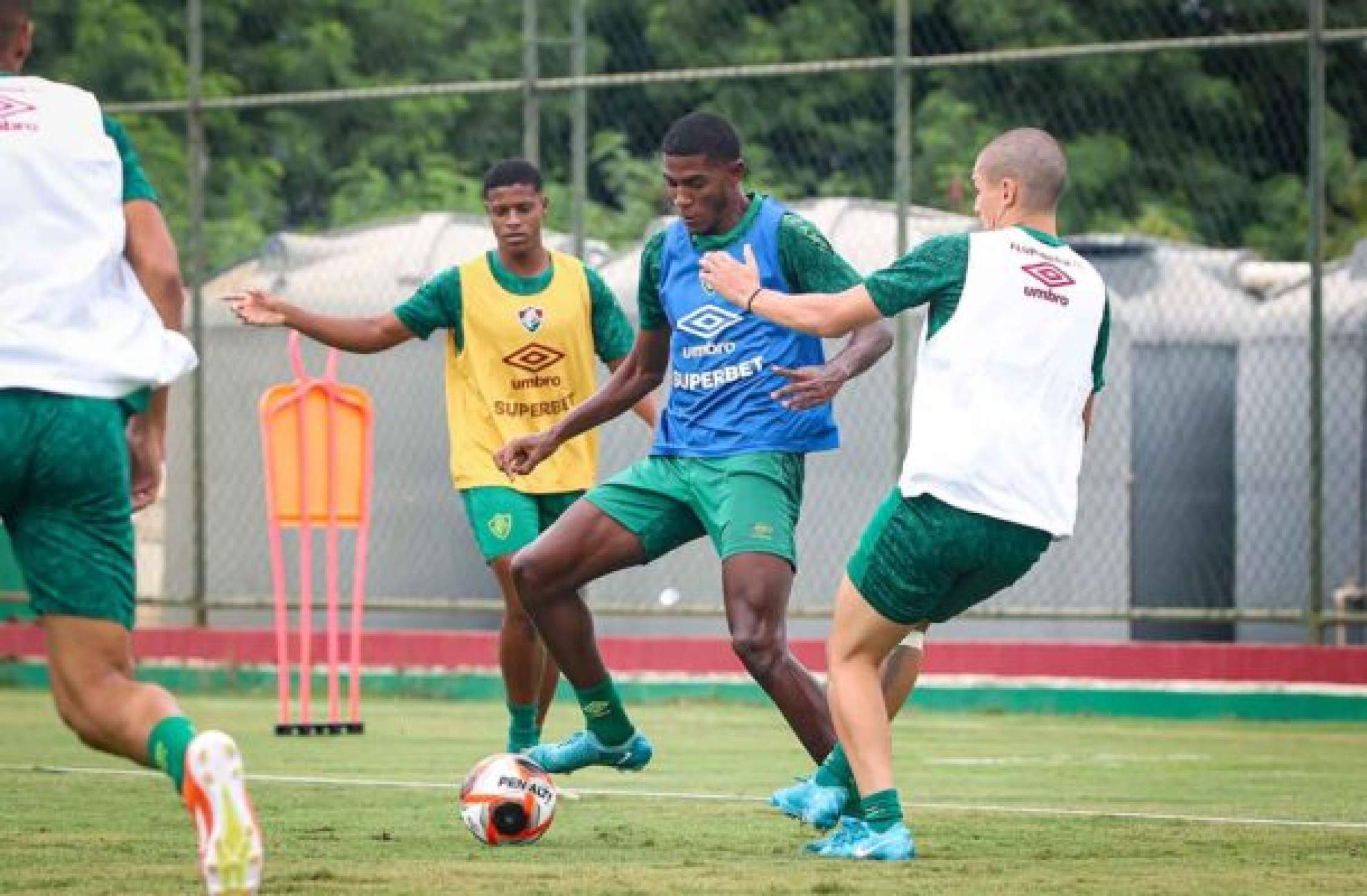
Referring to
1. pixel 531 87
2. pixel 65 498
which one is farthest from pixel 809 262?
pixel 531 87

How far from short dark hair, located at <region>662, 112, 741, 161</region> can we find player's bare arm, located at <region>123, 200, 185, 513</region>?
2.99 m

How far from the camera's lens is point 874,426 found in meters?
19.1

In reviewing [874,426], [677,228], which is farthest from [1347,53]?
[677,228]

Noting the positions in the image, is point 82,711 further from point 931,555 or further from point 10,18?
point 931,555

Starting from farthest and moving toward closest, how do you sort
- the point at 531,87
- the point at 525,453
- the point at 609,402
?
the point at 531,87 → the point at 525,453 → the point at 609,402

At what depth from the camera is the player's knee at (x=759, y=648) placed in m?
9.34

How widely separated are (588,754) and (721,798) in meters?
1.17

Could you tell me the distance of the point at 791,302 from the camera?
849 cm

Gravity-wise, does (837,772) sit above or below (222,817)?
below

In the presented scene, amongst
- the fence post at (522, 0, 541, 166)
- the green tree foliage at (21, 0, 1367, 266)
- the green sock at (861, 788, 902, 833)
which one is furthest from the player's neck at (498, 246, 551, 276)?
the green tree foliage at (21, 0, 1367, 266)

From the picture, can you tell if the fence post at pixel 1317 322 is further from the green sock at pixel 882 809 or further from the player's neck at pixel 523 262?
the green sock at pixel 882 809

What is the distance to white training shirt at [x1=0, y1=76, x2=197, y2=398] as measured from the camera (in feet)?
21.8

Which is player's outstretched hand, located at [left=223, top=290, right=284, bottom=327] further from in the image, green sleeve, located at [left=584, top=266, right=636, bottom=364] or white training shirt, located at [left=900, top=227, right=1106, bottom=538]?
white training shirt, located at [left=900, top=227, right=1106, bottom=538]

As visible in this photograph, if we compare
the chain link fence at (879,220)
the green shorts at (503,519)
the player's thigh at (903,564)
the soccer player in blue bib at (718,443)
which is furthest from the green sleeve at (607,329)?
the chain link fence at (879,220)
